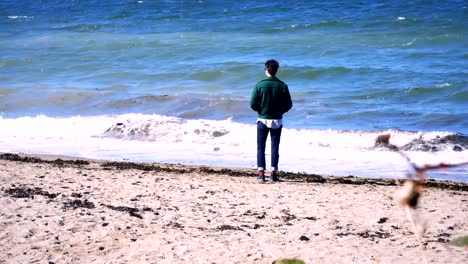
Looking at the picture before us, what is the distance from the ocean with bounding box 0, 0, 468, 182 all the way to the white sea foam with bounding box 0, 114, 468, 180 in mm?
39

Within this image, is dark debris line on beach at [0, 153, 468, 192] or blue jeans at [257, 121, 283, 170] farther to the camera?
dark debris line on beach at [0, 153, 468, 192]

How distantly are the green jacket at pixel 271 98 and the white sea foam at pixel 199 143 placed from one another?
82.3 inches

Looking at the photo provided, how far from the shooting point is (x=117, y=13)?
133ft

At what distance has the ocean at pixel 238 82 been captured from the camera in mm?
13125

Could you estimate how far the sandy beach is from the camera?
6.06 m

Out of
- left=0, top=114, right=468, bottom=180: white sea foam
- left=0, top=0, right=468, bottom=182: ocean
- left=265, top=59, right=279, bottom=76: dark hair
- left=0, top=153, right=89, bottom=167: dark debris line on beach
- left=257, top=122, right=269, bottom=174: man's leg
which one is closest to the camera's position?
left=265, top=59, right=279, bottom=76: dark hair

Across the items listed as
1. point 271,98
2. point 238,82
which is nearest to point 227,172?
point 271,98

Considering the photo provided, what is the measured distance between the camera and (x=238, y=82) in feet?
72.0

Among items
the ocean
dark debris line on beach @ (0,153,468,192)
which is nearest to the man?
dark debris line on beach @ (0,153,468,192)

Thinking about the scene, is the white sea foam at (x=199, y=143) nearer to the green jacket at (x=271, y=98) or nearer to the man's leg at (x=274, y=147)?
the man's leg at (x=274, y=147)

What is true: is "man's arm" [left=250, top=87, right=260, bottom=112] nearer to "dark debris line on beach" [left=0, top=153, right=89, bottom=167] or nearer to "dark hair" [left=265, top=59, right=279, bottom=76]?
"dark hair" [left=265, top=59, right=279, bottom=76]

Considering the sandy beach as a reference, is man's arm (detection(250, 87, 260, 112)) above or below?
above

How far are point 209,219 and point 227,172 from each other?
3.30m

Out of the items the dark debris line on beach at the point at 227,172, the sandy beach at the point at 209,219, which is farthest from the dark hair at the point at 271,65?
the dark debris line on beach at the point at 227,172
